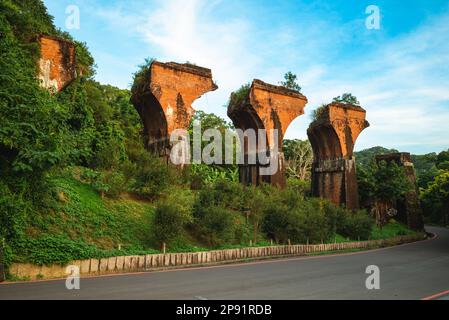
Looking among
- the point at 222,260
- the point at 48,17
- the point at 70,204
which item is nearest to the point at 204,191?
the point at 222,260

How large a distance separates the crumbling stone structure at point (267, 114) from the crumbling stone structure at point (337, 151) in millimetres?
3482

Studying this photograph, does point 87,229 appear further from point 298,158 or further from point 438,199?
point 438,199

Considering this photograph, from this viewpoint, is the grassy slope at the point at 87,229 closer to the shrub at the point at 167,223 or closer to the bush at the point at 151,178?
the shrub at the point at 167,223

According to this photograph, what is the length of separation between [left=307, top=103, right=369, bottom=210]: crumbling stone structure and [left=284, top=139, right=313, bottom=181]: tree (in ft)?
59.0

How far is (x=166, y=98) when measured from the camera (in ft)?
63.2

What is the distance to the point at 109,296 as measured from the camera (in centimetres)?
694

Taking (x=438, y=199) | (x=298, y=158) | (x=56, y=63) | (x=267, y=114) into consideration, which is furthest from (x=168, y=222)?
(x=438, y=199)

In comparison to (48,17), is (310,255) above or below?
below

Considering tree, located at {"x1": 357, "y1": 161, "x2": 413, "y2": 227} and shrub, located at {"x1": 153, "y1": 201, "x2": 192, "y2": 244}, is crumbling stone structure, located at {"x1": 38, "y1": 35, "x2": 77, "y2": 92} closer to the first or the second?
shrub, located at {"x1": 153, "y1": 201, "x2": 192, "y2": 244}

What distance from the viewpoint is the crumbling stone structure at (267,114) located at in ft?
74.2

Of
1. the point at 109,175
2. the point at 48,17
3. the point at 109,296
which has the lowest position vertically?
the point at 109,296

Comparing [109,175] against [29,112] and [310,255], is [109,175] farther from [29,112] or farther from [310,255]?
[310,255]

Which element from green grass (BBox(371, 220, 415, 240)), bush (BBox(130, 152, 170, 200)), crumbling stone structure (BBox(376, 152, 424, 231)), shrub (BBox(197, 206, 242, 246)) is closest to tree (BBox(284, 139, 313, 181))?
crumbling stone structure (BBox(376, 152, 424, 231))

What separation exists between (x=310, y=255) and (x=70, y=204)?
9966 mm
